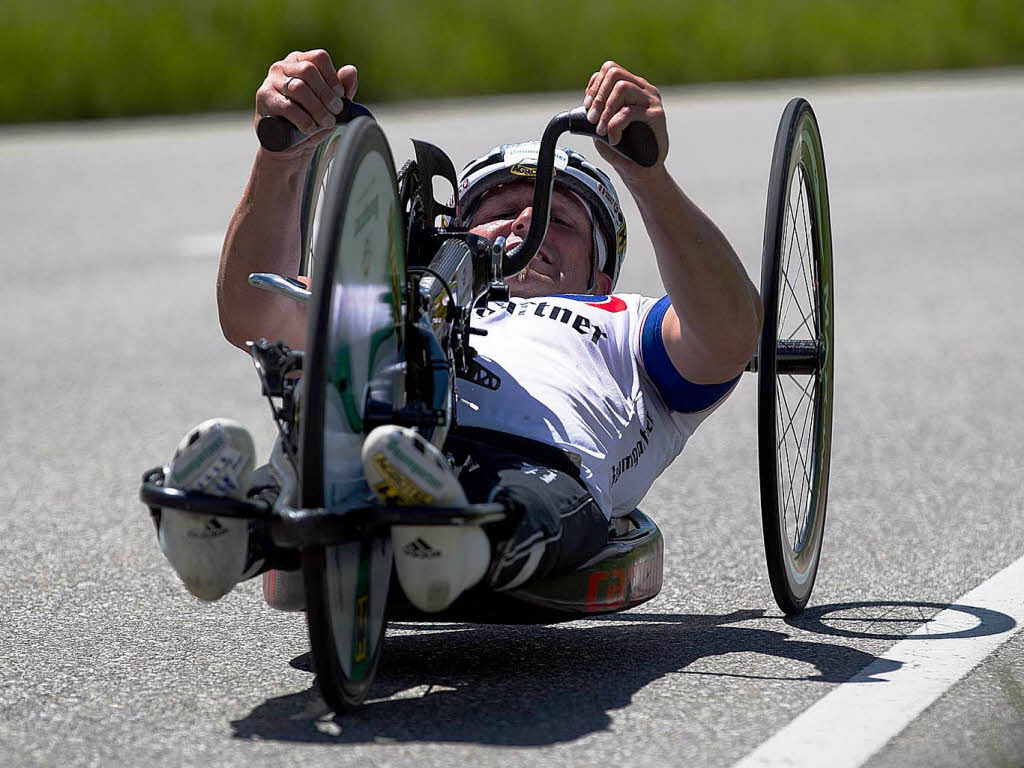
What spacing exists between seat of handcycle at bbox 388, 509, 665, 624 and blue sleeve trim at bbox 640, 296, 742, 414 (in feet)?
1.11

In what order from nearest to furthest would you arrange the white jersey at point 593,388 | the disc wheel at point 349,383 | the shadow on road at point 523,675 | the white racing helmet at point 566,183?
the disc wheel at point 349,383
the shadow on road at point 523,675
the white jersey at point 593,388
the white racing helmet at point 566,183

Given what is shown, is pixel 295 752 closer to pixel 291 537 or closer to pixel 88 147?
pixel 291 537

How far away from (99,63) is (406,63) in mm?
4676

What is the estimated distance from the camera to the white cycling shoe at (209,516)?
3.04m

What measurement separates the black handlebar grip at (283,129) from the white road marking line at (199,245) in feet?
26.7

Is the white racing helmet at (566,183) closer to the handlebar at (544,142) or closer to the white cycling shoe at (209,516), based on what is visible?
the handlebar at (544,142)

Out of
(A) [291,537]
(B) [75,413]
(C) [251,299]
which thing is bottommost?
(B) [75,413]

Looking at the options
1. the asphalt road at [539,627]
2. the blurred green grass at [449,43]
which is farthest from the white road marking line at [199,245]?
the blurred green grass at [449,43]

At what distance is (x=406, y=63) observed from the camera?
26.0 m

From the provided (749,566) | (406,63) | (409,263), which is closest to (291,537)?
(409,263)

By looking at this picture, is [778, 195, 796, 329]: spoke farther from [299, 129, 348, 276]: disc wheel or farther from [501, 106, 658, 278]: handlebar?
[299, 129, 348, 276]: disc wheel

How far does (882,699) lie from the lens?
346cm

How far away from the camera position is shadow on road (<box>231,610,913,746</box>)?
324cm

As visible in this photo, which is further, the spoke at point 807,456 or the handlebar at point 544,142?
the spoke at point 807,456
